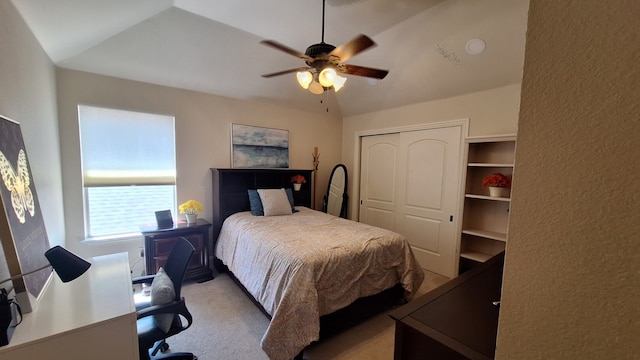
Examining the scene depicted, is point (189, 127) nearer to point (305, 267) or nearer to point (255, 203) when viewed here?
point (255, 203)

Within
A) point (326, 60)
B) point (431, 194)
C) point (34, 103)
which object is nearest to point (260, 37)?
point (326, 60)

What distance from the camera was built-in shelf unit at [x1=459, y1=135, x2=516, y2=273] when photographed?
9.96 feet

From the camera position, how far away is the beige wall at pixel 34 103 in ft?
4.72

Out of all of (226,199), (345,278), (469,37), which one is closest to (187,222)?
(226,199)

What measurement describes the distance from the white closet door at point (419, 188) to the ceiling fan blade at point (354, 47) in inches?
84.9

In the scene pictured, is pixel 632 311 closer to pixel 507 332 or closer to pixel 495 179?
pixel 507 332

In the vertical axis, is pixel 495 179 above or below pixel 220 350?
above

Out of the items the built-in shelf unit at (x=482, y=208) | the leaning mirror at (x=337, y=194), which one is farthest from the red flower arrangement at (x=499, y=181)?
the leaning mirror at (x=337, y=194)

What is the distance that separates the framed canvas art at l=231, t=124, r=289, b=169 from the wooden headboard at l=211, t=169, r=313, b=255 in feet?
0.52

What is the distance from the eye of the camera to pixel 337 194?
183 inches

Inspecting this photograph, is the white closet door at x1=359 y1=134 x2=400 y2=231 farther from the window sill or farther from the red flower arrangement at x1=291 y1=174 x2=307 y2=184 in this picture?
the window sill

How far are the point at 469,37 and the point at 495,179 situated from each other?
1.53 metres

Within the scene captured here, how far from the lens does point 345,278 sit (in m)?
2.15

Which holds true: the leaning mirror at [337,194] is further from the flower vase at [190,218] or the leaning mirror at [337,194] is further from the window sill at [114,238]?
the window sill at [114,238]
